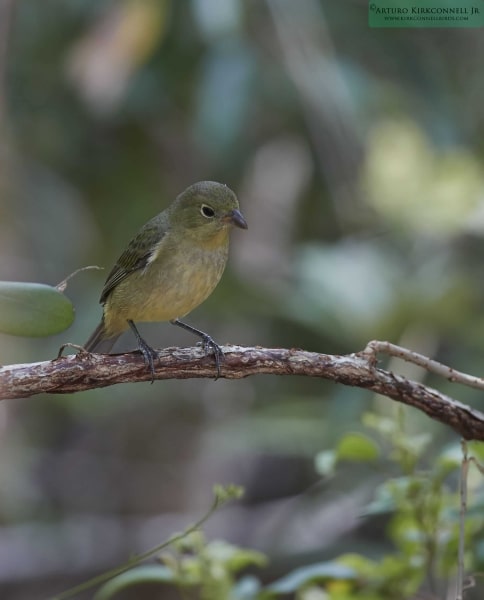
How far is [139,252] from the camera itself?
434 cm

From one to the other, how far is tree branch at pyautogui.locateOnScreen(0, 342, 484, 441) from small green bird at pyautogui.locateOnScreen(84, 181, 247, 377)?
1.09 meters

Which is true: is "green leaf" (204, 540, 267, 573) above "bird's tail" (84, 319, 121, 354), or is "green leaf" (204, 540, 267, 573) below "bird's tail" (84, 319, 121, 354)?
below

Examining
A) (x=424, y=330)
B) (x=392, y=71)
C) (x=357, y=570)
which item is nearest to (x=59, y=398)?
(x=424, y=330)

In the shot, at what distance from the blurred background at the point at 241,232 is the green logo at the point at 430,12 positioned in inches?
13.5

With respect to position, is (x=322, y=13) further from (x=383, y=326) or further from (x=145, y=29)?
(x=383, y=326)

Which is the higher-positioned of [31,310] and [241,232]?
[241,232]

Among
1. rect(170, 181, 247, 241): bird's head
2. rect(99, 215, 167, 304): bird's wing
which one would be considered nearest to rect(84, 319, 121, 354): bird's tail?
rect(99, 215, 167, 304): bird's wing

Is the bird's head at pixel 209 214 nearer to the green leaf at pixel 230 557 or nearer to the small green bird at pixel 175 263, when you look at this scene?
the small green bird at pixel 175 263

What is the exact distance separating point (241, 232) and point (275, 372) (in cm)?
485

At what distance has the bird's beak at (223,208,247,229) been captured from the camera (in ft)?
14.0

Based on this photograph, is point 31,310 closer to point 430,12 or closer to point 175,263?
point 175,263

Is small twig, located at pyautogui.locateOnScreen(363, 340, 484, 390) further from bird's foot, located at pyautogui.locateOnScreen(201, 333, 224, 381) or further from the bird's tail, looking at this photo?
the bird's tail

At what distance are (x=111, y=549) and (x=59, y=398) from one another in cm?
122

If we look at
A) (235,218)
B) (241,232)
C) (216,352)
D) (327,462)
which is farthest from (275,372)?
(241,232)
